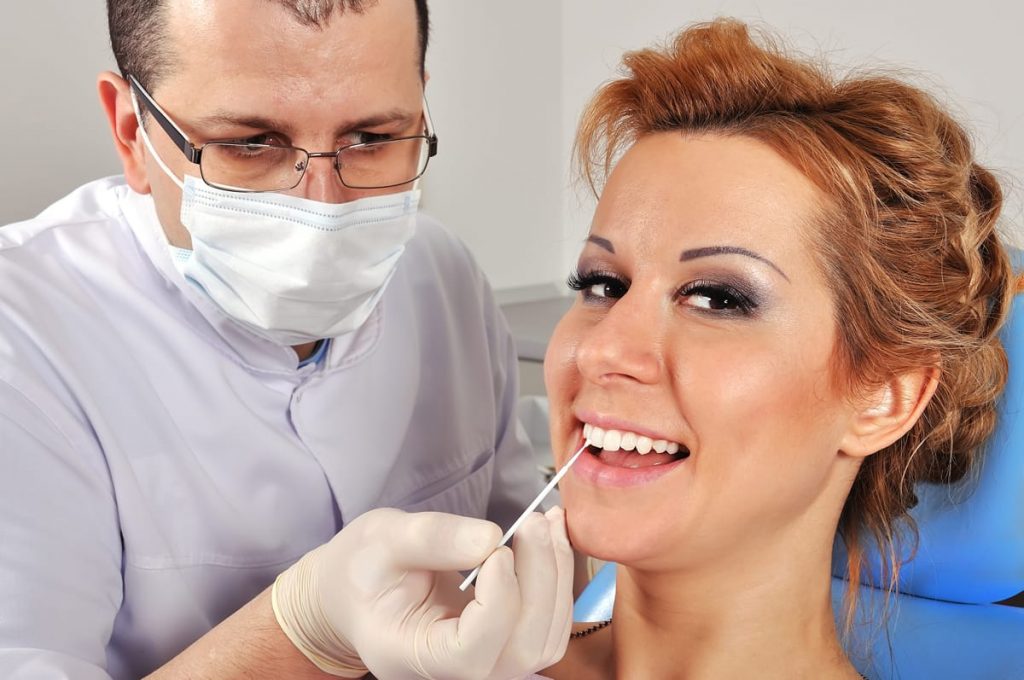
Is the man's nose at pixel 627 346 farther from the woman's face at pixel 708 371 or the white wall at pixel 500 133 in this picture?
the white wall at pixel 500 133

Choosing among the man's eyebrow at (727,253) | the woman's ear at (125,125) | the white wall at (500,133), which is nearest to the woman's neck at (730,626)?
the man's eyebrow at (727,253)

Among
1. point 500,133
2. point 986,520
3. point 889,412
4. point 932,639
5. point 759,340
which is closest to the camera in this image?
point 759,340

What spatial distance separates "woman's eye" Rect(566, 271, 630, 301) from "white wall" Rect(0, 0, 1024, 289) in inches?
49.6

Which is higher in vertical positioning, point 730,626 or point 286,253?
point 286,253

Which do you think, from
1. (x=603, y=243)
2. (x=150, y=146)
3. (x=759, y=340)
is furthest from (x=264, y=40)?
(x=759, y=340)

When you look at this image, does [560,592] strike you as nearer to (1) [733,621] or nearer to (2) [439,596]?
(2) [439,596]

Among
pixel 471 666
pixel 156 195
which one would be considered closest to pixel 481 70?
pixel 156 195

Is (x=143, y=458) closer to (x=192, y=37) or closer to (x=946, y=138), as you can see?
(x=192, y=37)

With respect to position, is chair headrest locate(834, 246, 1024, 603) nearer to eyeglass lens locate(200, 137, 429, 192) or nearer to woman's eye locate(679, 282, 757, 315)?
woman's eye locate(679, 282, 757, 315)

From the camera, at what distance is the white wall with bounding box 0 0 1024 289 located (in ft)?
7.52

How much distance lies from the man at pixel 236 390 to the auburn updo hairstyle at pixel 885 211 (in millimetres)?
428

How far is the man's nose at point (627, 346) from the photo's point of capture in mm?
1205

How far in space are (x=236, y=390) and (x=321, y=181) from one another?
1.23 ft

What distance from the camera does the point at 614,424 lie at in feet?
4.00
